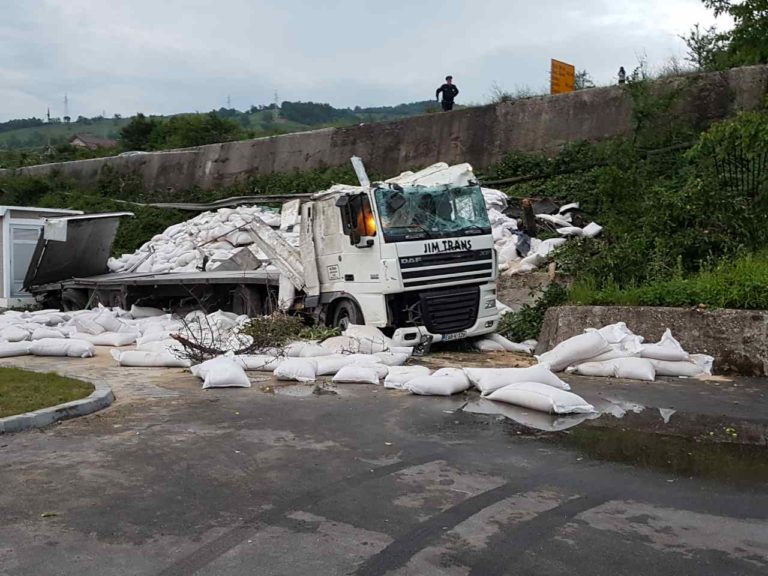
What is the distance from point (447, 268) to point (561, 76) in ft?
51.1

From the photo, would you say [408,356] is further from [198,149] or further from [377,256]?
[198,149]

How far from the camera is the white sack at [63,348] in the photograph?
12.5 metres

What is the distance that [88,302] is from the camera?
18.4m

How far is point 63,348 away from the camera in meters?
12.5

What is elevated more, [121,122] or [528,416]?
[121,122]

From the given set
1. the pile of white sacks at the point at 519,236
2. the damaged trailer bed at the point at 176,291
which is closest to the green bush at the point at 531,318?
the pile of white sacks at the point at 519,236

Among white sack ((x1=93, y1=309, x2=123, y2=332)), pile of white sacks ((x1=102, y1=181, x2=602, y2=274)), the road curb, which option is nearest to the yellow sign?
Answer: pile of white sacks ((x1=102, y1=181, x2=602, y2=274))

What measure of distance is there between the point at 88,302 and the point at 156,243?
17.0ft

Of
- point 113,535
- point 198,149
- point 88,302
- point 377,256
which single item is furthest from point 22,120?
point 113,535

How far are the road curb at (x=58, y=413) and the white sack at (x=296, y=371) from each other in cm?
205

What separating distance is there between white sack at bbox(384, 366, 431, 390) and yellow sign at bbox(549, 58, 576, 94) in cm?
1706

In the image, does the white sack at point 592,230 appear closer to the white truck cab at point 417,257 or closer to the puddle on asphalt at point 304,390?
the white truck cab at point 417,257

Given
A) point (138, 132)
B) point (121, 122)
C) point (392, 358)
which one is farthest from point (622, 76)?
point (121, 122)

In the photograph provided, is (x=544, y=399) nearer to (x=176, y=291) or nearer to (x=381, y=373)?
(x=381, y=373)
